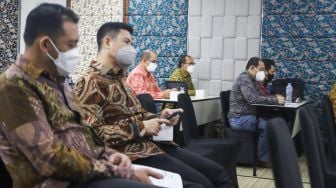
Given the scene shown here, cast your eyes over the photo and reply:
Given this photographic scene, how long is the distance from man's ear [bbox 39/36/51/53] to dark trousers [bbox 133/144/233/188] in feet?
2.73

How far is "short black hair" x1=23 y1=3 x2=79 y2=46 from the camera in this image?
157cm

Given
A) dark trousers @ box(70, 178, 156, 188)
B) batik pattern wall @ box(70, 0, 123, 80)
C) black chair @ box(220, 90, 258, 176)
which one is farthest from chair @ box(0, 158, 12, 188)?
batik pattern wall @ box(70, 0, 123, 80)

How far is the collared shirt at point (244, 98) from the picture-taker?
14.8 ft

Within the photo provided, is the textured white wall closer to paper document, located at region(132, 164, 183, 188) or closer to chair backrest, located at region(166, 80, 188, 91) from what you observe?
chair backrest, located at region(166, 80, 188, 91)

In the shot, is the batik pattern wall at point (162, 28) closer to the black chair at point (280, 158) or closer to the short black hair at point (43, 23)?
the short black hair at point (43, 23)

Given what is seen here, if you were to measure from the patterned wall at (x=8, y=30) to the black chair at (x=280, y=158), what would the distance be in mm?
6754

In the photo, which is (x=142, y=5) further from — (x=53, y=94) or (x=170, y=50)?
(x=53, y=94)

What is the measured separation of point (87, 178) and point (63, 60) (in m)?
0.46

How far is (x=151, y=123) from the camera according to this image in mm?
2178

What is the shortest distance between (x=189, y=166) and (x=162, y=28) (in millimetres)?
4657

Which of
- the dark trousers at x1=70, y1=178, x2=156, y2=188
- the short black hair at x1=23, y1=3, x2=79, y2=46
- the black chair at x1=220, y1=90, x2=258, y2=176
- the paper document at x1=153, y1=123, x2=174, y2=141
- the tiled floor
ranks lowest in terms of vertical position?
the tiled floor

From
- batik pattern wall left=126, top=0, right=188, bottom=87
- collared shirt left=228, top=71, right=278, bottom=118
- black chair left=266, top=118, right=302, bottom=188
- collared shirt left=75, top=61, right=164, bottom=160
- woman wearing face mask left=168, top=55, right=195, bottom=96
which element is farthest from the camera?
batik pattern wall left=126, top=0, right=188, bottom=87

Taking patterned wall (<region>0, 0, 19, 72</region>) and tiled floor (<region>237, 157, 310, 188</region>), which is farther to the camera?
patterned wall (<region>0, 0, 19, 72</region>)

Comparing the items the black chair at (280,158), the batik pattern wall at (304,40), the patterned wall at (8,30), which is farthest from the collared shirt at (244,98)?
the patterned wall at (8,30)
